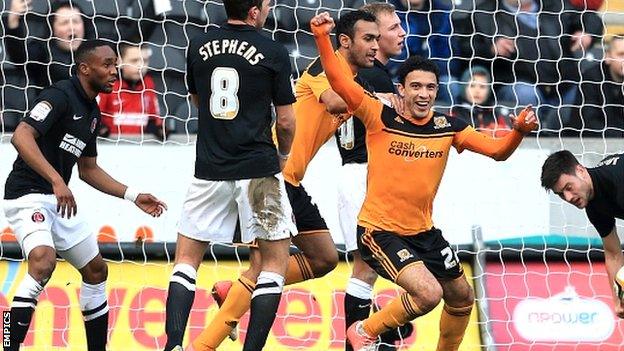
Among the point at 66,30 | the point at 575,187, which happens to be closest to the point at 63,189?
the point at 575,187

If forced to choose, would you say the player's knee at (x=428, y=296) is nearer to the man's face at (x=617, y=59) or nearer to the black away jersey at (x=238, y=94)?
the black away jersey at (x=238, y=94)

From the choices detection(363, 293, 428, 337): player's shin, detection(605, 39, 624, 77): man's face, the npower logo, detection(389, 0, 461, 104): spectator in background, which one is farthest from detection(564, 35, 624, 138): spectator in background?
detection(363, 293, 428, 337): player's shin

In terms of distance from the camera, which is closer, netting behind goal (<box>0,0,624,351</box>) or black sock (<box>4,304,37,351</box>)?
black sock (<box>4,304,37,351</box>)

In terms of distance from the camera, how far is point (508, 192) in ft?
32.1

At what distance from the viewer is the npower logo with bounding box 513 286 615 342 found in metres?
9.41

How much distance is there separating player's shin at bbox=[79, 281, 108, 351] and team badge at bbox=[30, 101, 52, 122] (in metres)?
1.04

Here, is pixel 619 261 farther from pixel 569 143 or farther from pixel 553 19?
pixel 553 19

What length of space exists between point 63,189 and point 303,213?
1351mm

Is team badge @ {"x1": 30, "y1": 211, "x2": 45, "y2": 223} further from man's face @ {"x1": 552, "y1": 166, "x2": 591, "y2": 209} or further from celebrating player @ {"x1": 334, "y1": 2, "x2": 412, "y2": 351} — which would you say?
man's face @ {"x1": 552, "y1": 166, "x2": 591, "y2": 209}

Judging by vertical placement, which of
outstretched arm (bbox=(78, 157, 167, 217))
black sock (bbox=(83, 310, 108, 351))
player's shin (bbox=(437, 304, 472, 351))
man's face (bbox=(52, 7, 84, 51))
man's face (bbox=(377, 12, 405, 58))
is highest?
man's face (bbox=(377, 12, 405, 58))

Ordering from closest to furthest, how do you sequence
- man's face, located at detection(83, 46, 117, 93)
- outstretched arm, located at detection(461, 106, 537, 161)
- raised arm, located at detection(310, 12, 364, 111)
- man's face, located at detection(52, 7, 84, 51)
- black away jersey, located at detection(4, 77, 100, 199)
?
1. raised arm, located at detection(310, 12, 364, 111)
2. outstretched arm, located at detection(461, 106, 537, 161)
3. black away jersey, located at detection(4, 77, 100, 199)
4. man's face, located at detection(83, 46, 117, 93)
5. man's face, located at detection(52, 7, 84, 51)

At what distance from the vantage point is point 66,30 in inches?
412

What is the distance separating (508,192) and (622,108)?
1.65 meters

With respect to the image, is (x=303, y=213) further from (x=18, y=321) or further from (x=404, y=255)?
(x=18, y=321)
